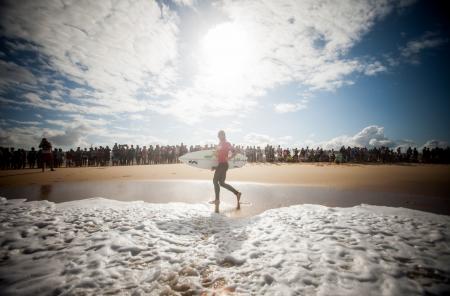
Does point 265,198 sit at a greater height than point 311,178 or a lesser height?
lesser

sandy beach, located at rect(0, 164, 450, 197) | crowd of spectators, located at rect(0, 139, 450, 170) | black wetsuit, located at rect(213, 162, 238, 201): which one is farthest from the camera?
crowd of spectators, located at rect(0, 139, 450, 170)

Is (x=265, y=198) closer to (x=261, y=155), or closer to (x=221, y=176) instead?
(x=221, y=176)

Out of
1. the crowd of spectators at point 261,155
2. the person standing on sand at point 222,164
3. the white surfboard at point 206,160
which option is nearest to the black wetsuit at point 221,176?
the person standing on sand at point 222,164

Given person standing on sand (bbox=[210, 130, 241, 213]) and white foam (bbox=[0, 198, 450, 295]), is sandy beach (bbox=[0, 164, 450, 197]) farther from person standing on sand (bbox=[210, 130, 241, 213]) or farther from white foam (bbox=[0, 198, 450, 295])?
person standing on sand (bbox=[210, 130, 241, 213])

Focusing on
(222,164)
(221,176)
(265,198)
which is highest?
(222,164)

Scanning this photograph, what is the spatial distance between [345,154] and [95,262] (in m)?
32.1

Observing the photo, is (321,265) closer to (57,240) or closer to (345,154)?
(57,240)

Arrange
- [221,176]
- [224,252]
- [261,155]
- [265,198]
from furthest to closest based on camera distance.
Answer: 1. [261,155]
2. [265,198]
3. [221,176]
4. [224,252]

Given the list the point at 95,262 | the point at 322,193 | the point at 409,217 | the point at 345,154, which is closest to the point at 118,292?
the point at 95,262

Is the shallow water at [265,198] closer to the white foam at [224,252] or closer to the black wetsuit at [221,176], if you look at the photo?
the black wetsuit at [221,176]

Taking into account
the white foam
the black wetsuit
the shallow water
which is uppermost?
the black wetsuit

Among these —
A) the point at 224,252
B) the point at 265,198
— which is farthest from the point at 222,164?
the point at 224,252

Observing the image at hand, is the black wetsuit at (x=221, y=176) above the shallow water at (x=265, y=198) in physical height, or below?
above

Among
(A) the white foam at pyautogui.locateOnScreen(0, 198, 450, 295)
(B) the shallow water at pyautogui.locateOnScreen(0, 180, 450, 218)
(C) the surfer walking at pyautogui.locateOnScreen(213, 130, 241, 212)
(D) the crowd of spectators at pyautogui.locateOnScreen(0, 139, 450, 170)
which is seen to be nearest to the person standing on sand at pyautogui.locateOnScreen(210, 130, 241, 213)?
(C) the surfer walking at pyautogui.locateOnScreen(213, 130, 241, 212)
